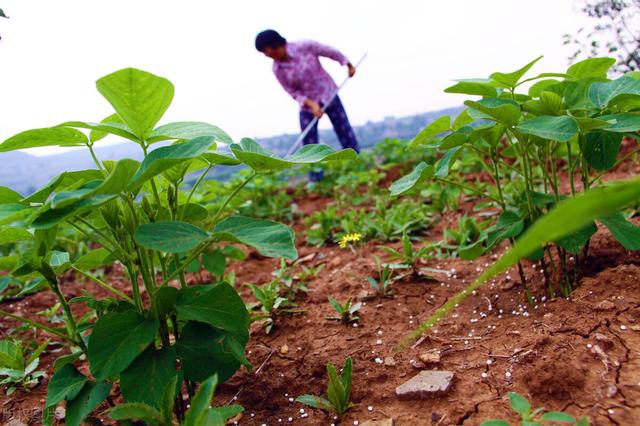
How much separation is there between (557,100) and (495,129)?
0.18 m

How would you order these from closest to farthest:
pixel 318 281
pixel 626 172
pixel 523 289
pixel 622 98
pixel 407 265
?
pixel 622 98 → pixel 523 289 → pixel 407 265 → pixel 318 281 → pixel 626 172

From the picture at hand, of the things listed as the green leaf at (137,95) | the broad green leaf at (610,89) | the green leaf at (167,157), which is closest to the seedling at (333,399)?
the green leaf at (167,157)

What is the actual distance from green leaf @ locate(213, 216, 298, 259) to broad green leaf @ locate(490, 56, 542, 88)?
75 cm

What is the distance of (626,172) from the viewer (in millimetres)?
3158

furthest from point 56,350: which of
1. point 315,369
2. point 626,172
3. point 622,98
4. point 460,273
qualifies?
point 626,172

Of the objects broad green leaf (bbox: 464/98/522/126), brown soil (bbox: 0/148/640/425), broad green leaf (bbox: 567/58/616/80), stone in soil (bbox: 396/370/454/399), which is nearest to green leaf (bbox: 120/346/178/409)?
brown soil (bbox: 0/148/640/425)

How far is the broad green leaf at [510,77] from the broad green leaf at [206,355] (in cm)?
96

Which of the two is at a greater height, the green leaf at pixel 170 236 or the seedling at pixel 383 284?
the green leaf at pixel 170 236

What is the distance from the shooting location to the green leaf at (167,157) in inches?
32.1

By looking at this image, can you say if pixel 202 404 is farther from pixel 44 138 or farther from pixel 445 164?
pixel 445 164

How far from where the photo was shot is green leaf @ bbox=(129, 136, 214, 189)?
0.81 m

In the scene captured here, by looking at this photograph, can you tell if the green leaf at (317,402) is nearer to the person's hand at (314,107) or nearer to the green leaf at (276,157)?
the green leaf at (276,157)

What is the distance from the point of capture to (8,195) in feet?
3.20

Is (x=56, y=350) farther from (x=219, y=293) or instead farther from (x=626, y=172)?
(x=626, y=172)
